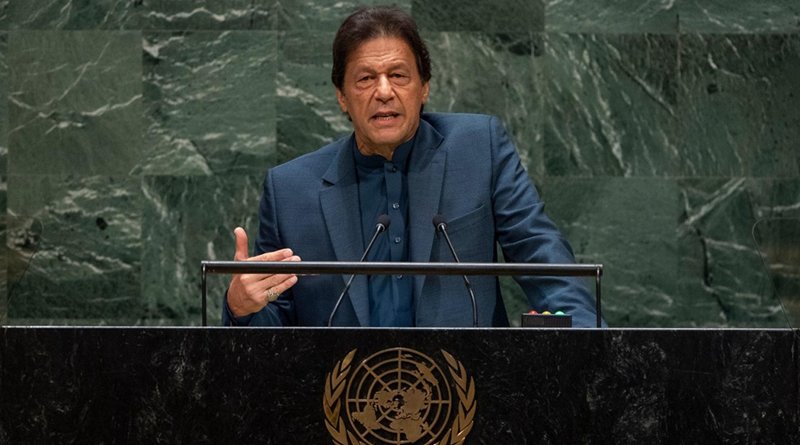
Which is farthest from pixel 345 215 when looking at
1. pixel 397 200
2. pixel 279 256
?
pixel 279 256

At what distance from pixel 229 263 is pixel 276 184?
1.08 metres

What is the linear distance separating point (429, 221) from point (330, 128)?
73.7 inches

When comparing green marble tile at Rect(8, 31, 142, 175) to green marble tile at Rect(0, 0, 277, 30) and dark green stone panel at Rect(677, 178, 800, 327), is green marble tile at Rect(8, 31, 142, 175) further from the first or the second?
dark green stone panel at Rect(677, 178, 800, 327)

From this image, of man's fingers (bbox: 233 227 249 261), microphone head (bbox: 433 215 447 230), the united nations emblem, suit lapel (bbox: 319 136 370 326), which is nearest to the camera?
the united nations emblem

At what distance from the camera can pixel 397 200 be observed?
141 inches

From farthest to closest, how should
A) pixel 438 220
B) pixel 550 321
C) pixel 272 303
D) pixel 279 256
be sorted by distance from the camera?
1. pixel 272 303
2. pixel 438 220
3. pixel 279 256
4. pixel 550 321

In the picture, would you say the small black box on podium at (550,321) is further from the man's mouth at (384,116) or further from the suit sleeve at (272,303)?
the man's mouth at (384,116)

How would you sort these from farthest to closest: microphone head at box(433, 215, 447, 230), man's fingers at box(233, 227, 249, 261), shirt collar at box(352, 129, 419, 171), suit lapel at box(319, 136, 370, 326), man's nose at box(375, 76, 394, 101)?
shirt collar at box(352, 129, 419, 171) → man's nose at box(375, 76, 394, 101) → suit lapel at box(319, 136, 370, 326) → microphone head at box(433, 215, 447, 230) → man's fingers at box(233, 227, 249, 261)

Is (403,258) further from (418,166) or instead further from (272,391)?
(272,391)

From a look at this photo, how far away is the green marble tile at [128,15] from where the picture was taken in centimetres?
524

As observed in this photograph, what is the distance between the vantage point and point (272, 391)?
2389 millimetres

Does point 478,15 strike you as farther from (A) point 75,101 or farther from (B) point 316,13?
(A) point 75,101

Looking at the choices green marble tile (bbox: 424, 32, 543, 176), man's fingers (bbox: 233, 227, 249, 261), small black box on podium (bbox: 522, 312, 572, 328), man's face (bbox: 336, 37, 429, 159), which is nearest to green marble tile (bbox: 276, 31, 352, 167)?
green marble tile (bbox: 424, 32, 543, 176)

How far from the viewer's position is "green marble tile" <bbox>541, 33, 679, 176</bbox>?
A: 5.26 meters
